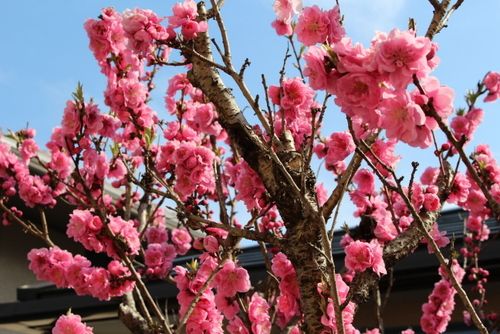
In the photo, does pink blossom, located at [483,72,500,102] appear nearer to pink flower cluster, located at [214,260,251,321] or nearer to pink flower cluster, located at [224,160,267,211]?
pink flower cluster, located at [224,160,267,211]

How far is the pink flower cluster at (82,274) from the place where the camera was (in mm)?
3580

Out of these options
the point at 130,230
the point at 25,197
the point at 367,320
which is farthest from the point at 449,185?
the point at 25,197

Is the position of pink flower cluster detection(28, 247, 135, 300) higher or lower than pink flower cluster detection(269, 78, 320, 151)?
lower

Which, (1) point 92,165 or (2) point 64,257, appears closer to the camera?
(2) point 64,257

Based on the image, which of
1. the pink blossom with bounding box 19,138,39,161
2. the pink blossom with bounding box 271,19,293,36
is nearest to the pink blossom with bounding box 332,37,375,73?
the pink blossom with bounding box 271,19,293,36

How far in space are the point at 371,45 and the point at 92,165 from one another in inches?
116

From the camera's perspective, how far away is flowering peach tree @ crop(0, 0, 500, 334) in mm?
1837

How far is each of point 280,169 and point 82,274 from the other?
1.80 meters

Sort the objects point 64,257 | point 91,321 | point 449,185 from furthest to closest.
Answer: point 91,321
point 64,257
point 449,185

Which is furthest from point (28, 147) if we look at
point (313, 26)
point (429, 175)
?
point (313, 26)

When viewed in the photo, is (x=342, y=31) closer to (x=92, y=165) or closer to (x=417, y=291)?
(x=92, y=165)

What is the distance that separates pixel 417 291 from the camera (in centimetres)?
516

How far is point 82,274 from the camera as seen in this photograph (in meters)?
3.73

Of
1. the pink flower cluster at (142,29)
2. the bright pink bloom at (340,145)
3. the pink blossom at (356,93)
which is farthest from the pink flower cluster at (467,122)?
the pink blossom at (356,93)
